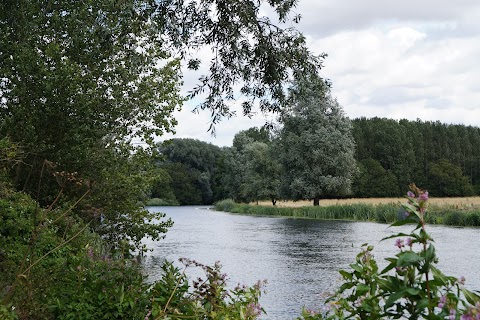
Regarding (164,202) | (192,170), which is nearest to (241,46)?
(164,202)

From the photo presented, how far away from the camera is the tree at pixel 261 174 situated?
67.6m

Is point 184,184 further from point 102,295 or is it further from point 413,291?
point 413,291

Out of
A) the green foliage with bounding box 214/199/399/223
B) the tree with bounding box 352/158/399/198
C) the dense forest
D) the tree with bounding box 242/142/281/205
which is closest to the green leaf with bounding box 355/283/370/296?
the green foliage with bounding box 214/199/399/223

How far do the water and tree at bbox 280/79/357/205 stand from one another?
20771mm

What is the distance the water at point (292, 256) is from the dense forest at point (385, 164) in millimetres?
45048

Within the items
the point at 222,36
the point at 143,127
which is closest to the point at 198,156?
the point at 143,127

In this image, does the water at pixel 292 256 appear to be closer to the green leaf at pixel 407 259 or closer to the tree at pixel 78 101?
the tree at pixel 78 101

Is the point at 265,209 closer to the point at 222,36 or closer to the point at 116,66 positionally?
the point at 116,66

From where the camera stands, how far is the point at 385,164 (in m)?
91.1

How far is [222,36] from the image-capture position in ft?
28.2

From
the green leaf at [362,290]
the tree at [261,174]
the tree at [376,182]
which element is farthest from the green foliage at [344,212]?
the tree at [376,182]

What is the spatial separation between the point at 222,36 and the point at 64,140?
8.24 metres

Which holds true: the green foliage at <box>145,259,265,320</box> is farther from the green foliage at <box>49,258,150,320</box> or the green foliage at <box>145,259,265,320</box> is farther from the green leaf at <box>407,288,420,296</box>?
the green leaf at <box>407,288,420,296</box>

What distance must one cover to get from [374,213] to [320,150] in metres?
12.2
